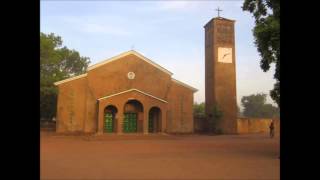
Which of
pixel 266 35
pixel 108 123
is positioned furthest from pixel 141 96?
pixel 266 35

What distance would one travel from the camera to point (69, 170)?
11820 mm

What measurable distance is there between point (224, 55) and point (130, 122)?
48.6 feet

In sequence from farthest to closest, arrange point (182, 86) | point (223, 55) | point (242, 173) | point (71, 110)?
point (223, 55) < point (182, 86) < point (71, 110) < point (242, 173)

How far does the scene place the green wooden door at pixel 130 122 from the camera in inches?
1487

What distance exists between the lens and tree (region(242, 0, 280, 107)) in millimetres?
15018

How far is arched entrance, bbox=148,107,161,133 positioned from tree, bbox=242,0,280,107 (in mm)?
22468

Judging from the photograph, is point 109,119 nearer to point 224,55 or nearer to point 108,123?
point 108,123

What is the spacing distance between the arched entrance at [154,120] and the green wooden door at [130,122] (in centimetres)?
173

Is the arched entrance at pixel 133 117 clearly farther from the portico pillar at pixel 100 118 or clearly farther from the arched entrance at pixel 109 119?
the portico pillar at pixel 100 118

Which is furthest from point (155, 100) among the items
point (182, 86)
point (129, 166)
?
point (129, 166)
